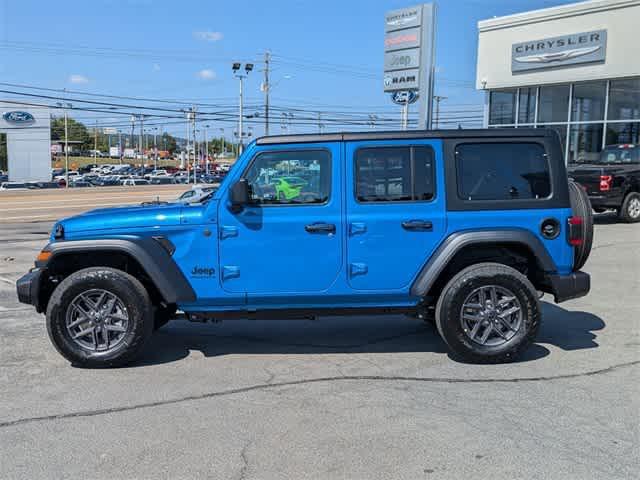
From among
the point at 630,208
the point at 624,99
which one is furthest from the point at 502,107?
the point at 630,208

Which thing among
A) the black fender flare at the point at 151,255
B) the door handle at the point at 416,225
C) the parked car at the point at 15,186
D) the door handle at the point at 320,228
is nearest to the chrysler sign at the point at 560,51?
the door handle at the point at 416,225

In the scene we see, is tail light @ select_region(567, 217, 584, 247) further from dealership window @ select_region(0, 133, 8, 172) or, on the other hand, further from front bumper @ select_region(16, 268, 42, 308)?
dealership window @ select_region(0, 133, 8, 172)

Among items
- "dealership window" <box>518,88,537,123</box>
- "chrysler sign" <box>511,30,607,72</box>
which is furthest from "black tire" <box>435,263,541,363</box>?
"dealership window" <box>518,88,537,123</box>

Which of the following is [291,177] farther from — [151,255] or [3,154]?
[3,154]

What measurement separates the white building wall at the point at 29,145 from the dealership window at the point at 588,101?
2556 inches

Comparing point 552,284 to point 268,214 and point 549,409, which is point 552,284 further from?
point 268,214

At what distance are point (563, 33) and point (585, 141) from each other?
408 centimetres

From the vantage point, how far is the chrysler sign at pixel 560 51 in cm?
2277

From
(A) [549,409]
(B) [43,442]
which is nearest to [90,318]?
(B) [43,442]

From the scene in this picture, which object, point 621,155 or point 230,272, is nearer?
point 230,272

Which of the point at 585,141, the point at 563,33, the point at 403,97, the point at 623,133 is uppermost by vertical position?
the point at 563,33

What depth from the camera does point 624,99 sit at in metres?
Answer: 22.5

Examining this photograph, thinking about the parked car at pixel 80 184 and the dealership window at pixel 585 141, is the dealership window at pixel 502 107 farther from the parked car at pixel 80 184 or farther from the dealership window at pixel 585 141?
the parked car at pixel 80 184

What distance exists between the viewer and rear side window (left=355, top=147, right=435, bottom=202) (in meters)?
5.40
